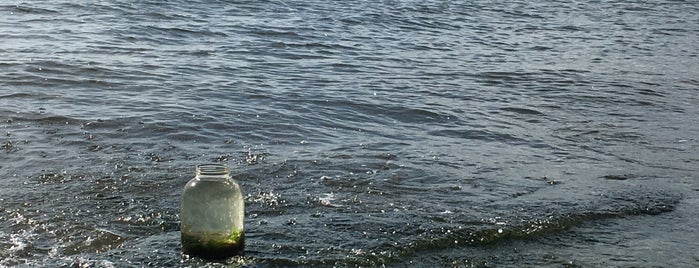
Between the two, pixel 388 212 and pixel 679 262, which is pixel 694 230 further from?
pixel 388 212

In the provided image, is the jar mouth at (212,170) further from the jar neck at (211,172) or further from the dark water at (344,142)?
the dark water at (344,142)

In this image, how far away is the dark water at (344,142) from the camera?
4.89 m

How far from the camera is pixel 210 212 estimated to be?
4.42 meters

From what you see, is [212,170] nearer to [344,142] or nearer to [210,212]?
[210,212]

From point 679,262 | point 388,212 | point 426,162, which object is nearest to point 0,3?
point 426,162

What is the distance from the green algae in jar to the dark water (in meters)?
0.11

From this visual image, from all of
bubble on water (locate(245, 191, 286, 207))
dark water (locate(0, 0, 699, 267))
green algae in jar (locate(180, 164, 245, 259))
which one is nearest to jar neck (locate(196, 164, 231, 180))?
green algae in jar (locate(180, 164, 245, 259))

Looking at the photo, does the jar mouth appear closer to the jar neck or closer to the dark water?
the jar neck

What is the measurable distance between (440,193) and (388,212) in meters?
0.60

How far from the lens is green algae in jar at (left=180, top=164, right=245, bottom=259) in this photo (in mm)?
4406

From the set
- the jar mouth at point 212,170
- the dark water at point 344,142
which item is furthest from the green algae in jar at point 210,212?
the dark water at point 344,142

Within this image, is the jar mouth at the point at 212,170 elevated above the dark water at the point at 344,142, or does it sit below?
above

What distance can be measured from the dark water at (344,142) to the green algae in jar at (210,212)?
105 millimetres

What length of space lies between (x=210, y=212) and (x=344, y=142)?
3.24 m
